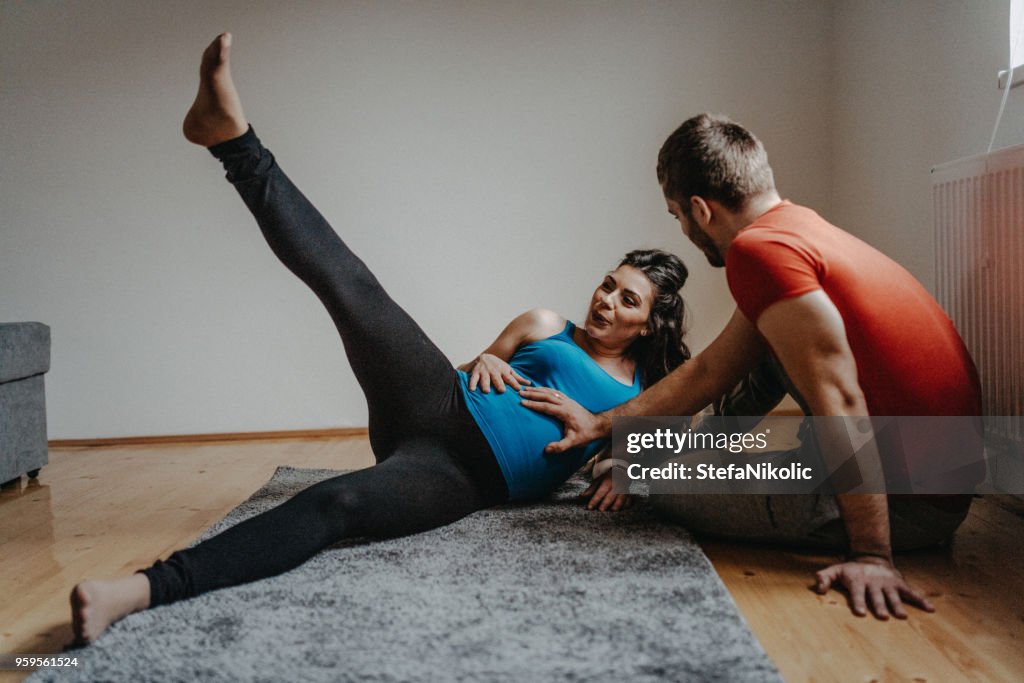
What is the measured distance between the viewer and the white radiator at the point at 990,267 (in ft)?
6.24

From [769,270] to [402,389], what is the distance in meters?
0.80

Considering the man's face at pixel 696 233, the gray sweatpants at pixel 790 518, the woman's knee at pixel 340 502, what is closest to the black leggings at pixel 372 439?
the woman's knee at pixel 340 502

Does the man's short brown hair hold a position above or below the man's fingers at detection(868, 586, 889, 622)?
above

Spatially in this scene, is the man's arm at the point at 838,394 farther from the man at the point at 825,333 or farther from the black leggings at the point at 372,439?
the black leggings at the point at 372,439

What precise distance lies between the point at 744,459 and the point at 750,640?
583mm

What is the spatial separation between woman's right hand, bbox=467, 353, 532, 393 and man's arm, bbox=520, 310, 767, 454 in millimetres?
53

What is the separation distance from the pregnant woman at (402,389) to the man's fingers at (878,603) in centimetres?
74

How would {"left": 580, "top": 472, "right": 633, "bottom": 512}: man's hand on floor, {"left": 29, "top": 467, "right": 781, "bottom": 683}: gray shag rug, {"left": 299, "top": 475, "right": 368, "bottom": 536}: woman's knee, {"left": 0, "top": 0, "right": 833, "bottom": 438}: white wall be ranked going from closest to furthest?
1. {"left": 29, "top": 467, "right": 781, "bottom": 683}: gray shag rug
2. {"left": 299, "top": 475, "right": 368, "bottom": 536}: woman's knee
3. {"left": 580, "top": 472, "right": 633, "bottom": 512}: man's hand on floor
4. {"left": 0, "top": 0, "right": 833, "bottom": 438}: white wall

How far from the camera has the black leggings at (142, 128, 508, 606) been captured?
1428mm

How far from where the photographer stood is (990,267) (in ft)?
6.55

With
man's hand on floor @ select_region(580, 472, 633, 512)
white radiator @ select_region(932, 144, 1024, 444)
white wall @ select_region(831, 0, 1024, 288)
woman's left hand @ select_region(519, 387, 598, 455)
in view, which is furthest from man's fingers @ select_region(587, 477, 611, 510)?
white wall @ select_region(831, 0, 1024, 288)

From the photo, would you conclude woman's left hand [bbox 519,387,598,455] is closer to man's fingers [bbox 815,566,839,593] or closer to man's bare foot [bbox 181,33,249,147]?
man's fingers [bbox 815,566,839,593]

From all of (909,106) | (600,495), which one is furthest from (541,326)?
(909,106)

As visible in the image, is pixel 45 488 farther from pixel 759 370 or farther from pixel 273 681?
pixel 759 370
